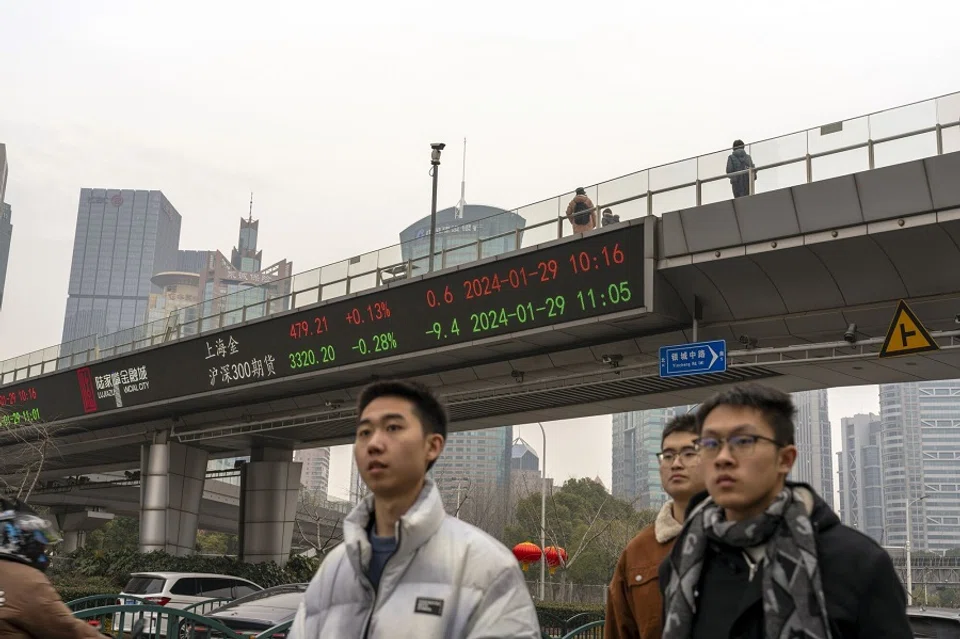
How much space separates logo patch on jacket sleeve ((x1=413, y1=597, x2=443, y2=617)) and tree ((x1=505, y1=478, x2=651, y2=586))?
2244 inches

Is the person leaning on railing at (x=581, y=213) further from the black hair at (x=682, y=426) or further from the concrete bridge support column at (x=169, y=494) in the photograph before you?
the concrete bridge support column at (x=169, y=494)

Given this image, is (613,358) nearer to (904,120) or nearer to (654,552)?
(904,120)

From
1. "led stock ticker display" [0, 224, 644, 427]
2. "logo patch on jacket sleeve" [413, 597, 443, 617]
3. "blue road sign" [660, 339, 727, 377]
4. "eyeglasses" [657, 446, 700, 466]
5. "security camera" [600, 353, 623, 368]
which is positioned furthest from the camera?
"security camera" [600, 353, 623, 368]

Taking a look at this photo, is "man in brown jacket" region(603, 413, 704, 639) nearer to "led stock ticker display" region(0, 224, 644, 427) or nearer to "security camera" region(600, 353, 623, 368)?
"led stock ticker display" region(0, 224, 644, 427)

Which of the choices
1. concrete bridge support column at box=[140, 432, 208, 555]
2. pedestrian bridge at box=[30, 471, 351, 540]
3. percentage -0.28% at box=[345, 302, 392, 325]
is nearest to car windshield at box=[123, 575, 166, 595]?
percentage -0.28% at box=[345, 302, 392, 325]

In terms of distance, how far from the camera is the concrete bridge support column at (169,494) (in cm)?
3369

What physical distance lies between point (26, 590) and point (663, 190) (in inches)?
587

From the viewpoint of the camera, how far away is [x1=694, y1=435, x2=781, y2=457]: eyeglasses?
329 cm

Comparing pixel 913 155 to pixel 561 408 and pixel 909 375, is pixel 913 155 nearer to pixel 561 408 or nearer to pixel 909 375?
pixel 909 375

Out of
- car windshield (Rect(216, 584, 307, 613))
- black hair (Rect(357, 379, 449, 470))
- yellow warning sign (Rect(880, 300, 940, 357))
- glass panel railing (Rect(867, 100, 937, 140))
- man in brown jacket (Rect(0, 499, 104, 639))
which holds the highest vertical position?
glass panel railing (Rect(867, 100, 937, 140))

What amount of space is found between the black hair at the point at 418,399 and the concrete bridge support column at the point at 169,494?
102 ft

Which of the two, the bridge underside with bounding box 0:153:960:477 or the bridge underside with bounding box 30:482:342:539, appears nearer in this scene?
the bridge underside with bounding box 0:153:960:477

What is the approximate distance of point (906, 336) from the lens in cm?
1462

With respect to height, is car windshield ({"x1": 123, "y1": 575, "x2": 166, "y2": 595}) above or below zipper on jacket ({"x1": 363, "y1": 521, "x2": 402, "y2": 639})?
below
